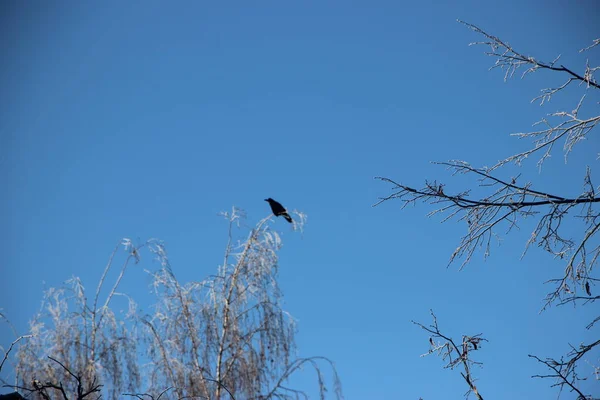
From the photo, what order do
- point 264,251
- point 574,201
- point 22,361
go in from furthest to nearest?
1. point 22,361
2. point 264,251
3. point 574,201

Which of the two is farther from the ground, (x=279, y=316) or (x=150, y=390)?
(x=279, y=316)

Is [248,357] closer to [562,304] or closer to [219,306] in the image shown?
[219,306]

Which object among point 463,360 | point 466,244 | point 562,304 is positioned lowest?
point 463,360

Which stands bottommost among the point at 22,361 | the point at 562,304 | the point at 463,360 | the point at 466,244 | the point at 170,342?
the point at 463,360

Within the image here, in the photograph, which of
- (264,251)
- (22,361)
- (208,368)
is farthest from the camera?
(22,361)

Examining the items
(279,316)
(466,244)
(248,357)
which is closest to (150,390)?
(248,357)

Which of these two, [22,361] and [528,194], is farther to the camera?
[22,361]

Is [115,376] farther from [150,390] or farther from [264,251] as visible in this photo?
[264,251]

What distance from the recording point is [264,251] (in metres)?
6.25

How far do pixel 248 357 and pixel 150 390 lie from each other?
0.97m

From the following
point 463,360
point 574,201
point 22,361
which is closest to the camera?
point 463,360

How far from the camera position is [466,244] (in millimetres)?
2652

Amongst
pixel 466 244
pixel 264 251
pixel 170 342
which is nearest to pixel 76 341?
pixel 170 342

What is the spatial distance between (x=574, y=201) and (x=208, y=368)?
13.5 feet
